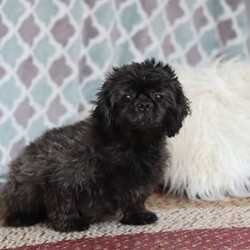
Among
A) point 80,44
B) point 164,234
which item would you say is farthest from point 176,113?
point 80,44

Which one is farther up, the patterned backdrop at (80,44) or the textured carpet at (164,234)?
the patterned backdrop at (80,44)

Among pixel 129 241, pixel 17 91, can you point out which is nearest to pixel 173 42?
pixel 17 91

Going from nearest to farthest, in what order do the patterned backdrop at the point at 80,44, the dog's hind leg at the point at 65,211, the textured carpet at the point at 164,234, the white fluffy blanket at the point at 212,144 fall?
the textured carpet at the point at 164,234 < the dog's hind leg at the point at 65,211 < the white fluffy blanket at the point at 212,144 < the patterned backdrop at the point at 80,44

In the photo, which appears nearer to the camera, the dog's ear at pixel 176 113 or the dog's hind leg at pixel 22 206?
the dog's ear at pixel 176 113

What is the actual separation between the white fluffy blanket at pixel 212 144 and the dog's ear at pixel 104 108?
42 centimetres

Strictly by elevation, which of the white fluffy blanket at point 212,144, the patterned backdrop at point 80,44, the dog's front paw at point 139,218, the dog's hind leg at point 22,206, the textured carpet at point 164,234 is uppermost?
the patterned backdrop at point 80,44

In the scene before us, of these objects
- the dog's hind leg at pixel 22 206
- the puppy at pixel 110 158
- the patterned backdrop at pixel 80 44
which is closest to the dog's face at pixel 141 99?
the puppy at pixel 110 158

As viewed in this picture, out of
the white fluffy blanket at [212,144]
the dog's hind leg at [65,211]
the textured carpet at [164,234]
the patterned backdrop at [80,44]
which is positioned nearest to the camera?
the textured carpet at [164,234]

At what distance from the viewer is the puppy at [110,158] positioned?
1.55 m

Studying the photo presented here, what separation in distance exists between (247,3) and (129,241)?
1237mm

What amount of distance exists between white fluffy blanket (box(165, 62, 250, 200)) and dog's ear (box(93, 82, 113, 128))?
1.38 feet

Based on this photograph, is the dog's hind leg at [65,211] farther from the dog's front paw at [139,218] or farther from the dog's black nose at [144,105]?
the dog's black nose at [144,105]

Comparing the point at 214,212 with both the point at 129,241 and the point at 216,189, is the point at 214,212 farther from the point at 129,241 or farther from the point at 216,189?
the point at 129,241

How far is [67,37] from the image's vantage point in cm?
213
